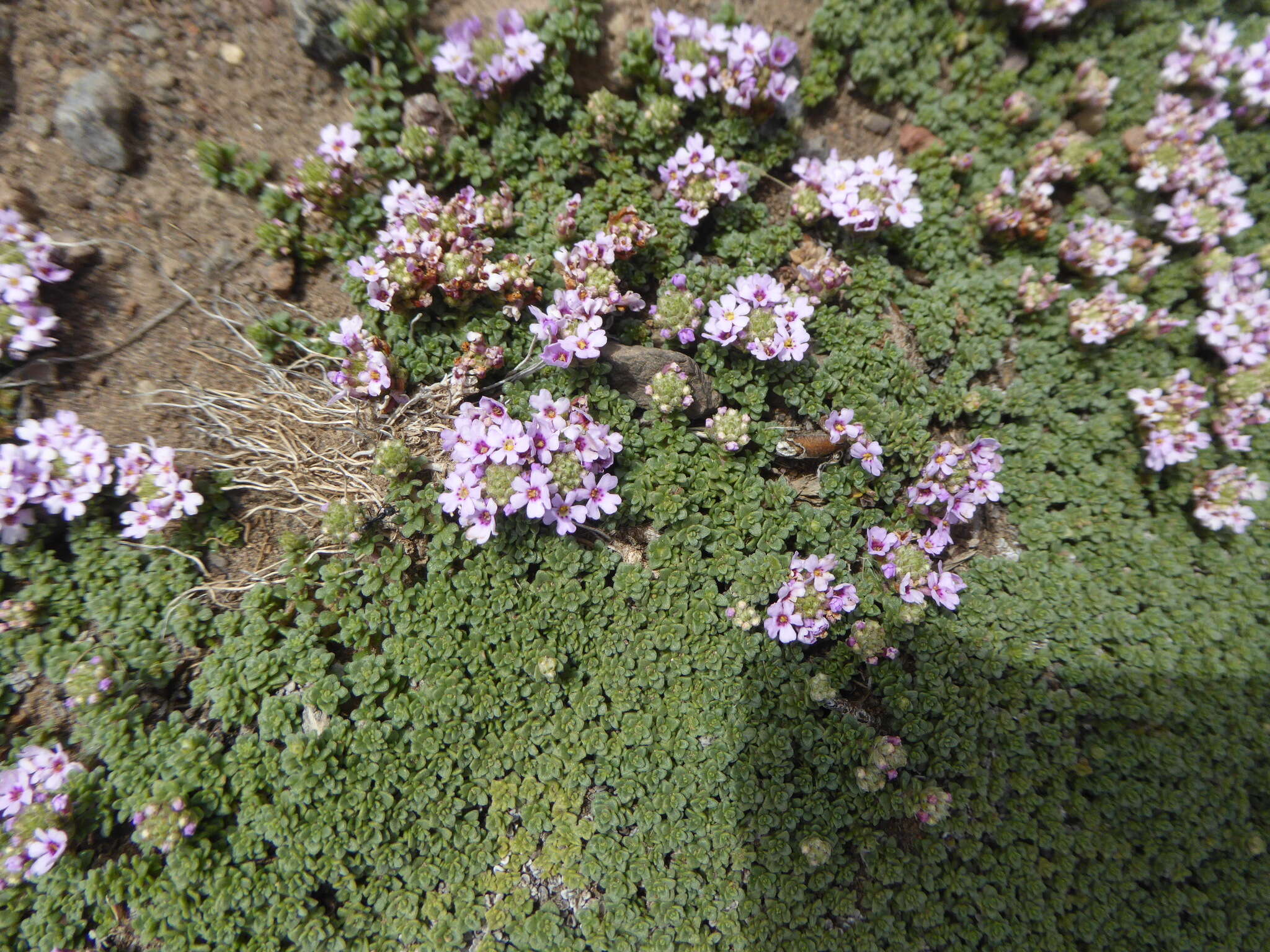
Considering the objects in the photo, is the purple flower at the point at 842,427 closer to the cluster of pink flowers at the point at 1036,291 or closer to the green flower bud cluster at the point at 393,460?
the cluster of pink flowers at the point at 1036,291

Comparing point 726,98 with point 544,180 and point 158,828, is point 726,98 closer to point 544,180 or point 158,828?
point 544,180

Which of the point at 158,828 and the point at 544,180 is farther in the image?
the point at 544,180

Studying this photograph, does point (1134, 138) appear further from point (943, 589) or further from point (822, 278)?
point (943, 589)

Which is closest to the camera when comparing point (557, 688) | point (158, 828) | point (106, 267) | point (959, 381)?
point (158, 828)

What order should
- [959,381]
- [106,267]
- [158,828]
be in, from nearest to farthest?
[158,828] → [106,267] → [959,381]

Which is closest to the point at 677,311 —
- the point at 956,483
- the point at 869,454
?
the point at 869,454

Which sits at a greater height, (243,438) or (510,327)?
(510,327)

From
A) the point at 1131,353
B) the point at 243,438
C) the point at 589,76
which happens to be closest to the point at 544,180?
the point at 589,76
